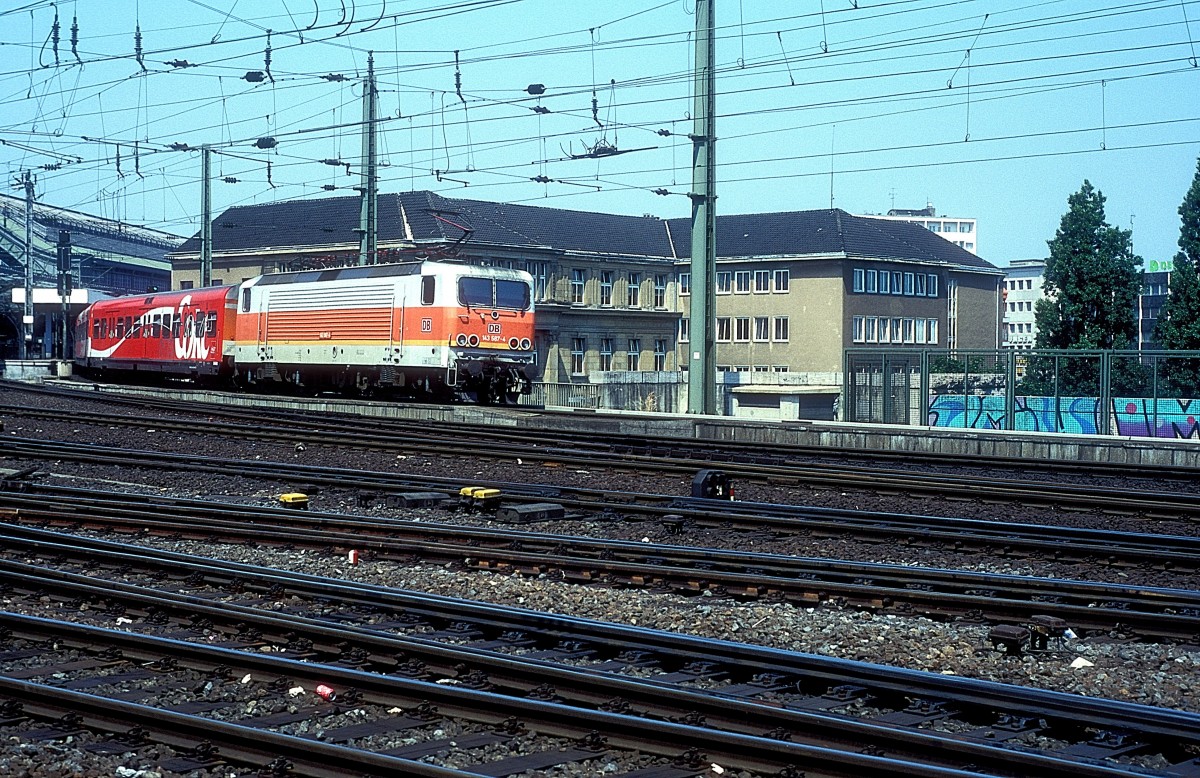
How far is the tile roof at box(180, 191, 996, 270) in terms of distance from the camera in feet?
222

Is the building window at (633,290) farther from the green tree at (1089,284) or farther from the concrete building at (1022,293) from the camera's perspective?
the concrete building at (1022,293)

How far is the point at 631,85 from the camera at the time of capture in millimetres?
28500

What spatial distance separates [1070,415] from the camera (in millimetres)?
25094

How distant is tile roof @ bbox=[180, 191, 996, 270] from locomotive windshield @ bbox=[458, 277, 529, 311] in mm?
34436

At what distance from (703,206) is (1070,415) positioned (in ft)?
28.2

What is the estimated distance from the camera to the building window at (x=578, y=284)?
227ft

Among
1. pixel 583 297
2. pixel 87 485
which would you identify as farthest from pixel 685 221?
pixel 87 485

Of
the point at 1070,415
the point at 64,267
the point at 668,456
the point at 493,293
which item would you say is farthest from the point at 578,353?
the point at 668,456

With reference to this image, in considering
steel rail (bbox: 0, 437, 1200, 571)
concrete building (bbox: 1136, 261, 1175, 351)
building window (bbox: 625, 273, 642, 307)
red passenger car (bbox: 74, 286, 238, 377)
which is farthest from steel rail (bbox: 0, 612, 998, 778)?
concrete building (bbox: 1136, 261, 1175, 351)

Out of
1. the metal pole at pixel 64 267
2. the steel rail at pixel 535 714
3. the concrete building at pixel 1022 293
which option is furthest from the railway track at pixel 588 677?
the concrete building at pixel 1022 293

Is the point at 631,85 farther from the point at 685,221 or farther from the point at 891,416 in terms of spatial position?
the point at 685,221

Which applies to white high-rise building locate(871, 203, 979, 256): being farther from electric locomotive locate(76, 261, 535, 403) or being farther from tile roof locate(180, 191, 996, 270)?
electric locomotive locate(76, 261, 535, 403)

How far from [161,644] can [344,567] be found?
339cm

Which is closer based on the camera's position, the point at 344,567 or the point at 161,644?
the point at 161,644
